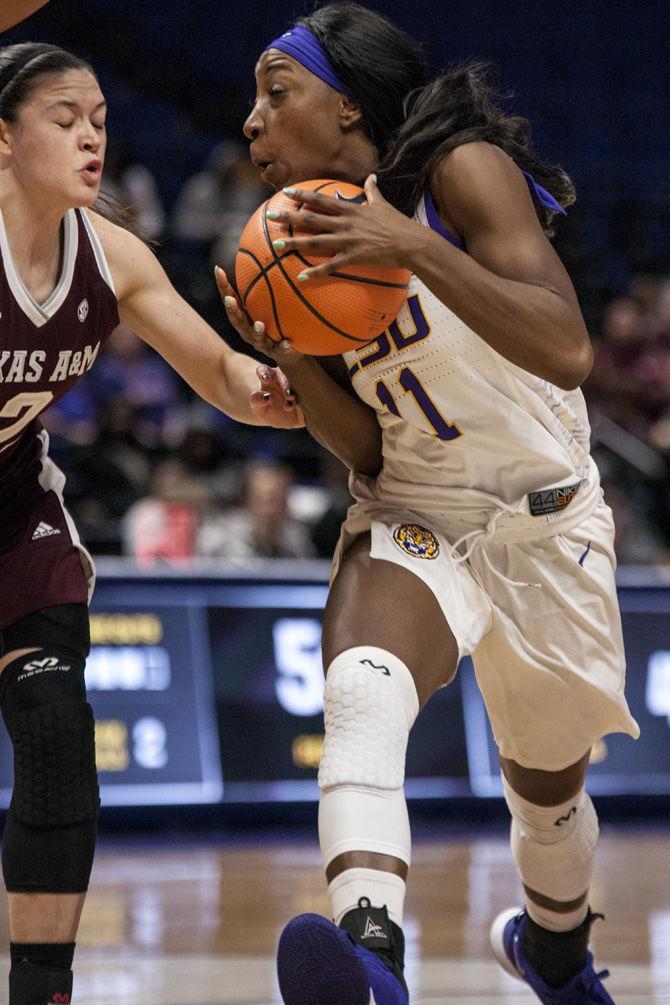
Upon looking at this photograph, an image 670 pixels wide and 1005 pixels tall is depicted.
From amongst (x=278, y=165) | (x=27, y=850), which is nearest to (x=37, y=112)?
(x=278, y=165)

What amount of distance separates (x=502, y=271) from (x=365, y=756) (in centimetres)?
100

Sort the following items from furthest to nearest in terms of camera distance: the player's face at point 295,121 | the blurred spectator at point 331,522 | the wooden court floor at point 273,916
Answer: the blurred spectator at point 331,522 < the wooden court floor at point 273,916 < the player's face at point 295,121

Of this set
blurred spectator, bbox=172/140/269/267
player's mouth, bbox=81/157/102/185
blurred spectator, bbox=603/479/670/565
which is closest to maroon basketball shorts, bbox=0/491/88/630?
player's mouth, bbox=81/157/102/185

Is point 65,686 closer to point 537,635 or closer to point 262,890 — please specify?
point 537,635

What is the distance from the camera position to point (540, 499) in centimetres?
338

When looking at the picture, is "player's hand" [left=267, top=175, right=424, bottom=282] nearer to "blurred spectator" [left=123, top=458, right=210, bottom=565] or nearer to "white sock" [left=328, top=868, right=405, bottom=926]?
"white sock" [left=328, top=868, right=405, bottom=926]

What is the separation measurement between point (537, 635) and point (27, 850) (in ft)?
4.10

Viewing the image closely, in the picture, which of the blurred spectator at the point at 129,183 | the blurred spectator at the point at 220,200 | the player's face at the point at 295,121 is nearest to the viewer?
the player's face at the point at 295,121

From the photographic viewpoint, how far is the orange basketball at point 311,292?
9.91 feet

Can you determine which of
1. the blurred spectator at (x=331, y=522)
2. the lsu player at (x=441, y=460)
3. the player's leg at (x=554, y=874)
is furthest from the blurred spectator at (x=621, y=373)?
the lsu player at (x=441, y=460)

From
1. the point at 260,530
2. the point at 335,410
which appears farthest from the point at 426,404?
the point at 260,530

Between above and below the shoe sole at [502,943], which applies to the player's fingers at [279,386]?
above

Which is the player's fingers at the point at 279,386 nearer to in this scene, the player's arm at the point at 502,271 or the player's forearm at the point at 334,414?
the player's forearm at the point at 334,414

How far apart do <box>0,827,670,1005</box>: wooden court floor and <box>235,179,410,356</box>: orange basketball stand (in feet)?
5.79
